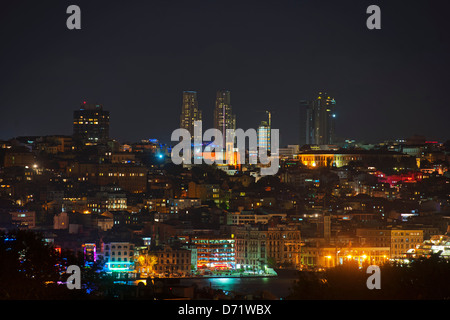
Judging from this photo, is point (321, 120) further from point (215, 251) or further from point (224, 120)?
point (215, 251)

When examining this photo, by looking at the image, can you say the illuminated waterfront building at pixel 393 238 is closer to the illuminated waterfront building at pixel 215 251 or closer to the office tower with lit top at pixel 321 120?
the illuminated waterfront building at pixel 215 251

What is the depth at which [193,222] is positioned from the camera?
38.3 meters

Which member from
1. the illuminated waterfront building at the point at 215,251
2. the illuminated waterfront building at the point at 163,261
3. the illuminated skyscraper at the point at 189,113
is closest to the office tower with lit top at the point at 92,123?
the illuminated skyscraper at the point at 189,113

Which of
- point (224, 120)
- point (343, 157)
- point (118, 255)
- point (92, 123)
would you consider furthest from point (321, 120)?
point (118, 255)

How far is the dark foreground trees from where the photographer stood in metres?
15.8

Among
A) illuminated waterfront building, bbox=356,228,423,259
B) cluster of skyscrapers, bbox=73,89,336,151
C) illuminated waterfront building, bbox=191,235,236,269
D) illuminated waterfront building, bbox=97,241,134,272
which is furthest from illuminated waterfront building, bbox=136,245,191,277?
cluster of skyscrapers, bbox=73,89,336,151

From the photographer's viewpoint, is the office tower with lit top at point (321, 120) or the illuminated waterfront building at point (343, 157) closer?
the illuminated waterfront building at point (343, 157)

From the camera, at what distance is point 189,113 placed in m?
65.4

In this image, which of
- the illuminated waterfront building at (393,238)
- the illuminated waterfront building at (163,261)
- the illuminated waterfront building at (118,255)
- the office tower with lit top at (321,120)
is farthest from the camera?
the office tower with lit top at (321,120)

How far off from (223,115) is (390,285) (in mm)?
49643

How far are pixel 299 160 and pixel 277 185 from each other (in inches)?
353

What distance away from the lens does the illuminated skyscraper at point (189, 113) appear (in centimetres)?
6500

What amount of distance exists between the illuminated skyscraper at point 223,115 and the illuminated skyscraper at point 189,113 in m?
1.13
